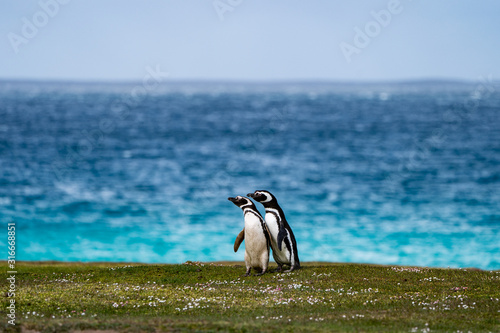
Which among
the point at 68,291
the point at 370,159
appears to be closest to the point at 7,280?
the point at 68,291

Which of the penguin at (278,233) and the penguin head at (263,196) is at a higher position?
the penguin head at (263,196)

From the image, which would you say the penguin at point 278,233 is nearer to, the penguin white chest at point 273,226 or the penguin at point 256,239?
the penguin white chest at point 273,226

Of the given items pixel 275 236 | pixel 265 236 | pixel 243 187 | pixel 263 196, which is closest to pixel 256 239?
pixel 265 236

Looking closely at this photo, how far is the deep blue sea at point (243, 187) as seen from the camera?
2199 inches

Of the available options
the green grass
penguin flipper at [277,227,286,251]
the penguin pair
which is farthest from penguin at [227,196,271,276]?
the green grass

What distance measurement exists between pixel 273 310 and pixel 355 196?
60.6 m

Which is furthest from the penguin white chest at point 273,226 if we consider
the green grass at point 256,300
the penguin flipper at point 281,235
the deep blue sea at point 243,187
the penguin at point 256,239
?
the deep blue sea at point 243,187

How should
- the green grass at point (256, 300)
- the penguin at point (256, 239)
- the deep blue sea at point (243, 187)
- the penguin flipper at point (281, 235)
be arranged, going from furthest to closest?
the deep blue sea at point (243, 187) < the penguin flipper at point (281, 235) < the penguin at point (256, 239) < the green grass at point (256, 300)

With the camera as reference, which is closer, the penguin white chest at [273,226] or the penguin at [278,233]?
the penguin at [278,233]

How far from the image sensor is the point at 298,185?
8369 cm

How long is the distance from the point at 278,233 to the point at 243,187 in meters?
63.4

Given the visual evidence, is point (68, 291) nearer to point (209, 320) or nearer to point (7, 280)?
point (7, 280)

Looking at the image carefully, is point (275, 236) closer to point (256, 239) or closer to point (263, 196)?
point (256, 239)

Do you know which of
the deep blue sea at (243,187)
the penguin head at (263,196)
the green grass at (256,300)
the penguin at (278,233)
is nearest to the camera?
→ the green grass at (256,300)
